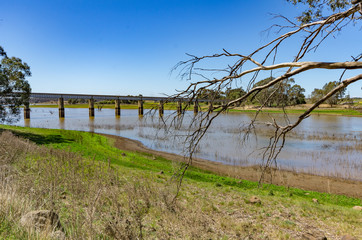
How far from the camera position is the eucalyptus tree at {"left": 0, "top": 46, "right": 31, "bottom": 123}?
72.9ft

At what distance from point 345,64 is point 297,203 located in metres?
7.08

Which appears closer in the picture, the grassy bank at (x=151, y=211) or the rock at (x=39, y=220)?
the rock at (x=39, y=220)

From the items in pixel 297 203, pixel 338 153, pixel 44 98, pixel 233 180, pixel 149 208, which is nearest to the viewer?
pixel 149 208

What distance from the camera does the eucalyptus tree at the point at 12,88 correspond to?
22.2m

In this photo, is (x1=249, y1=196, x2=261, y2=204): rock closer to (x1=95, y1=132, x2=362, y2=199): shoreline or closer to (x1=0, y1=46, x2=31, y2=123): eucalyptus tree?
(x1=95, y1=132, x2=362, y2=199): shoreline

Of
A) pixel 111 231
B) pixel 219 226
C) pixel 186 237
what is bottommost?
pixel 219 226

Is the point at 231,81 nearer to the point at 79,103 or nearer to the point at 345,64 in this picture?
the point at 345,64

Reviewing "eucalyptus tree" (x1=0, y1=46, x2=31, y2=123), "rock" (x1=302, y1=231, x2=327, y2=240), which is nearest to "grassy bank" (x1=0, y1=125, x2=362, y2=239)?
"rock" (x1=302, y1=231, x2=327, y2=240)

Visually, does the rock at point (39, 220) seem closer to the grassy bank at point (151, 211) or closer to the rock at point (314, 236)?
the grassy bank at point (151, 211)

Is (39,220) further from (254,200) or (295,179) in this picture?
(295,179)

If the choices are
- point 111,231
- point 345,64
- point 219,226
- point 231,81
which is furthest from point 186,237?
point 345,64

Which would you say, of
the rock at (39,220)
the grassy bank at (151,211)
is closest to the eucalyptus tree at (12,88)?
the grassy bank at (151,211)

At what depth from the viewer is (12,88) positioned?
76.1 feet

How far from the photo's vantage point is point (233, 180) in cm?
1223
